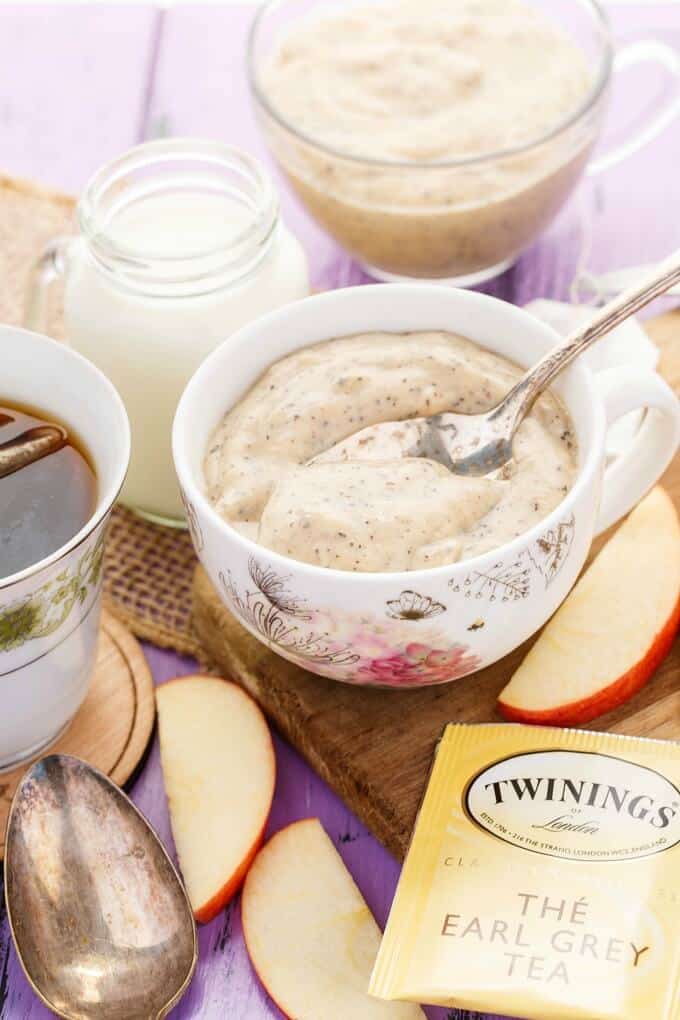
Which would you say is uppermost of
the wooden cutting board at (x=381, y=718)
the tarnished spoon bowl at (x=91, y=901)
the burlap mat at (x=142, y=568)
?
the wooden cutting board at (x=381, y=718)

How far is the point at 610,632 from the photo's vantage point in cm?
157

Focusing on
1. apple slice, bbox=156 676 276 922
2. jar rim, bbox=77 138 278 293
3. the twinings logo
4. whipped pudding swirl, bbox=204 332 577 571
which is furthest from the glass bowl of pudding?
the twinings logo

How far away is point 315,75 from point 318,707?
1.11 metres

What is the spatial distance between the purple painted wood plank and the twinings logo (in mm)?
1468

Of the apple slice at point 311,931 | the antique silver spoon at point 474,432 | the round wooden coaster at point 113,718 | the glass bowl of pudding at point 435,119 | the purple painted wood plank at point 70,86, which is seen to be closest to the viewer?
the apple slice at point 311,931

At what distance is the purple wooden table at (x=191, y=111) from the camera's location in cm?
231

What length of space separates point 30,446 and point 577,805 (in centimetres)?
69

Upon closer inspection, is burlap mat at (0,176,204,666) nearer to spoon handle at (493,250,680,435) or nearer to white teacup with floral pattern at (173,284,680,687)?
white teacup with floral pattern at (173,284,680,687)

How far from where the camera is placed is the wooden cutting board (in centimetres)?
148

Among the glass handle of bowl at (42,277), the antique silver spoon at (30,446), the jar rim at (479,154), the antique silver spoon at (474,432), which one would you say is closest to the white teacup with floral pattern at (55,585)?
the antique silver spoon at (30,446)

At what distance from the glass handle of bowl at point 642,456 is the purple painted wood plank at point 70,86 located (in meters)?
1.28

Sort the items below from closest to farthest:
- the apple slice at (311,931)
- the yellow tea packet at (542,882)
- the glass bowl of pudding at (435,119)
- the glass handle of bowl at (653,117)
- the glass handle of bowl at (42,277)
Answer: the yellow tea packet at (542,882) < the apple slice at (311,931) < the glass handle of bowl at (42,277) < the glass bowl of pudding at (435,119) < the glass handle of bowl at (653,117)

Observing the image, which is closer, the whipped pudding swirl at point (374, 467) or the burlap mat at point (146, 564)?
the whipped pudding swirl at point (374, 467)

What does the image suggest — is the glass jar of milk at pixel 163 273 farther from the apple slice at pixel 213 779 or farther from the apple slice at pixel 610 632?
the apple slice at pixel 610 632
